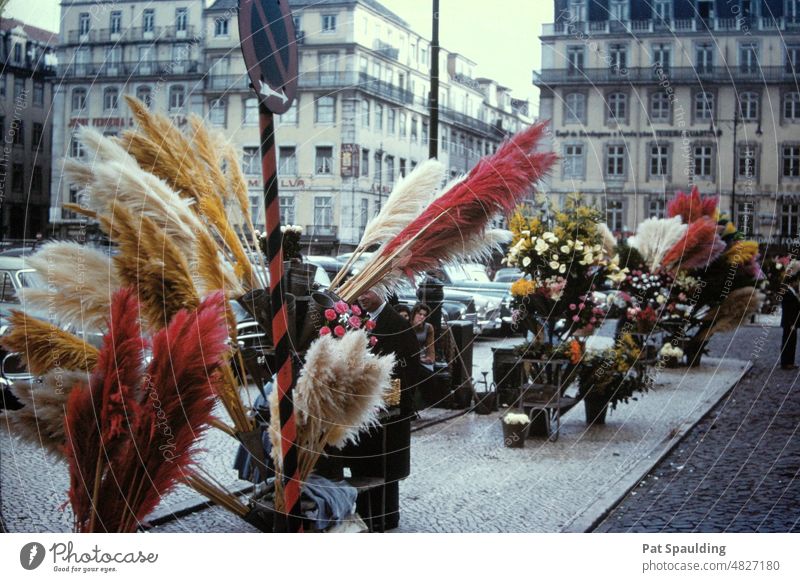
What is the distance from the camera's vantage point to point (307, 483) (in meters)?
3.96

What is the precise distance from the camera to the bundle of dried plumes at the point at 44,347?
134 inches

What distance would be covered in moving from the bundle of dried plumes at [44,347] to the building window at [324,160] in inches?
52.4

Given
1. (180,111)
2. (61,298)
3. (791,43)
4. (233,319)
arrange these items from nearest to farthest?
(61,298) → (233,319) → (180,111) → (791,43)

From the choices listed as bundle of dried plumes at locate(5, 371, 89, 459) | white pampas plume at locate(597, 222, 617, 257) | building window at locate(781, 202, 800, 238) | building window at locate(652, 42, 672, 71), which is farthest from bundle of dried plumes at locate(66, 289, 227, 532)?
white pampas plume at locate(597, 222, 617, 257)

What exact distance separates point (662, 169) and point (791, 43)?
77 centimetres

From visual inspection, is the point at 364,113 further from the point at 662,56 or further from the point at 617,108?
the point at 662,56

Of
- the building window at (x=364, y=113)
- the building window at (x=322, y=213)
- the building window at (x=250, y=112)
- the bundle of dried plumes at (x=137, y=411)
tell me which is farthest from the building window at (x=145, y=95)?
the bundle of dried plumes at (x=137, y=411)

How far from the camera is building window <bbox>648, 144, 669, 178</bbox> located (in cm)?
484

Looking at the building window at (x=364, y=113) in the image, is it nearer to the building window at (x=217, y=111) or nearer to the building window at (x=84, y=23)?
the building window at (x=217, y=111)

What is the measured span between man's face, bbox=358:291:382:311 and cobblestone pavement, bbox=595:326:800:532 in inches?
61.8

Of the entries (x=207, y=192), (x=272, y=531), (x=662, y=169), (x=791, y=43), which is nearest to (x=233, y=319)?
(x=207, y=192)

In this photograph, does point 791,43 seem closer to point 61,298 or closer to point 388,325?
point 388,325

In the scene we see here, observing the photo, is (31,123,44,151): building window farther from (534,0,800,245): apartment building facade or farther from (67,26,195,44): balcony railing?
(534,0,800,245): apartment building facade

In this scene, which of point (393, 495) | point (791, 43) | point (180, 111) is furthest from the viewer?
point (393, 495)
